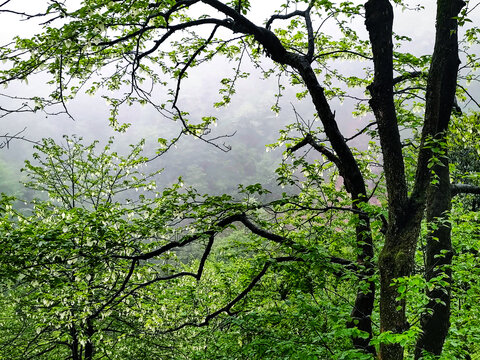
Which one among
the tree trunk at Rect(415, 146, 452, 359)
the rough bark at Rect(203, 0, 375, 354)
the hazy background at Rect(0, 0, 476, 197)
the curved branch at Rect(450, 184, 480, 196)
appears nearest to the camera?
the rough bark at Rect(203, 0, 375, 354)

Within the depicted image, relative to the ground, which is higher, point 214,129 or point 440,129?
point 214,129

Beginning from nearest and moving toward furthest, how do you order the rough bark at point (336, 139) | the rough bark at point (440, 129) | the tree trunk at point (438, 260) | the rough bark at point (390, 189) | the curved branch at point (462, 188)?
the rough bark at point (390, 189) < the rough bark at point (440, 129) < the rough bark at point (336, 139) < the tree trunk at point (438, 260) < the curved branch at point (462, 188)

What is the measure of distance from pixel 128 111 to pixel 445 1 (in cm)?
16011

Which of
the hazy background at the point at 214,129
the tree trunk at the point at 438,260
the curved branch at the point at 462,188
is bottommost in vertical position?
the tree trunk at the point at 438,260

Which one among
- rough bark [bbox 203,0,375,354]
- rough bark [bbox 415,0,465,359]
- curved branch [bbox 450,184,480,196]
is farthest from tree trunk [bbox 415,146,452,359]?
rough bark [bbox 203,0,375,354]

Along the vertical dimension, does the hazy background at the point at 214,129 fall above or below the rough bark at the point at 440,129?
above

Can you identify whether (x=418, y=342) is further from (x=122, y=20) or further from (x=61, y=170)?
(x=61, y=170)

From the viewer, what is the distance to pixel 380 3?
12.6ft

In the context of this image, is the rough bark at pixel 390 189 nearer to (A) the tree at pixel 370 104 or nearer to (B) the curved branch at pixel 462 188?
(A) the tree at pixel 370 104

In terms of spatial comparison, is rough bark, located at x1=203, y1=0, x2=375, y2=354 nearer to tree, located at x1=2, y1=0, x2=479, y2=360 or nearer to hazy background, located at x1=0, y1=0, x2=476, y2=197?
tree, located at x1=2, y1=0, x2=479, y2=360

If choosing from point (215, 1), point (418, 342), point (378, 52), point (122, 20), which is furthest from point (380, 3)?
point (418, 342)

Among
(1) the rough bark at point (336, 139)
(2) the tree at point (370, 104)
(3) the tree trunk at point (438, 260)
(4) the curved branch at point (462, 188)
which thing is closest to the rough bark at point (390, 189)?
(2) the tree at point (370, 104)

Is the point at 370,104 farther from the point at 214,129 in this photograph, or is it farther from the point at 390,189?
the point at 214,129

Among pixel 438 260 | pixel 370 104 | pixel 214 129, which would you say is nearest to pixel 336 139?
pixel 370 104
